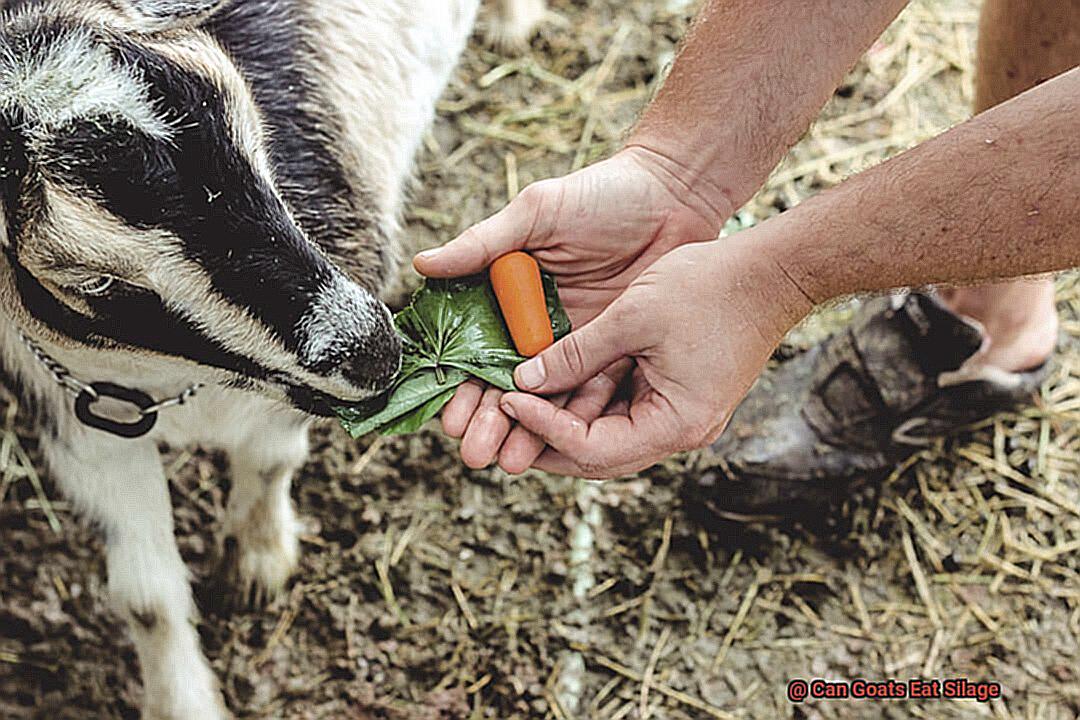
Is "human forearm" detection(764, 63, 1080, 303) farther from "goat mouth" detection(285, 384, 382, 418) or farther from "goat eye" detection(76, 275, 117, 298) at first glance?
"goat eye" detection(76, 275, 117, 298)

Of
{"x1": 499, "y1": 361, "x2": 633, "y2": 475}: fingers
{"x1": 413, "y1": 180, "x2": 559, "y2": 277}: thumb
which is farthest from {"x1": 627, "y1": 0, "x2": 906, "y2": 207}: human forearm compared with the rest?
{"x1": 499, "y1": 361, "x2": 633, "y2": 475}: fingers

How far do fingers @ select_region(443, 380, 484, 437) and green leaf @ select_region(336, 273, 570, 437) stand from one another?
0.02m

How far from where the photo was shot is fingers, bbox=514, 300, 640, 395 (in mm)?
1922

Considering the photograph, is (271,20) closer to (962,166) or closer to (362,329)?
(362,329)

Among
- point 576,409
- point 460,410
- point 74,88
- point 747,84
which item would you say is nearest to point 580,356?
point 576,409

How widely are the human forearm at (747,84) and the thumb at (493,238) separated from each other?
0.25m

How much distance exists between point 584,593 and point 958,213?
142 cm

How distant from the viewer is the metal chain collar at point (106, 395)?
208 centimetres

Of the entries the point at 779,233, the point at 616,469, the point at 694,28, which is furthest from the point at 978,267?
the point at 694,28

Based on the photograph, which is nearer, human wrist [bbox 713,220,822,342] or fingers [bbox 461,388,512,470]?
human wrist [bbox 713,220,822,342]

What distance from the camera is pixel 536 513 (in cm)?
293

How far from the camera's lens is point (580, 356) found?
1962 mm

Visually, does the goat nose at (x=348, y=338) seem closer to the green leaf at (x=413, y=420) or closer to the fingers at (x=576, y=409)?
the green leaf at (x=413, y=420)

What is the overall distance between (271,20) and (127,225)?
0.82 meters
